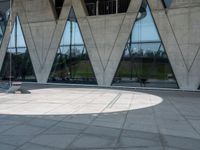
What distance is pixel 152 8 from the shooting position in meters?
22.4

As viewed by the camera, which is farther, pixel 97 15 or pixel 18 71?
pixel 18 71

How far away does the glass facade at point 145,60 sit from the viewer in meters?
22.2

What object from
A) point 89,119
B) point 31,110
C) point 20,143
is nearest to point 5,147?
point 20,143

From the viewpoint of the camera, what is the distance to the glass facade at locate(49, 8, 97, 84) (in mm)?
25125

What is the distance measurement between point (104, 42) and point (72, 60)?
12.0 feet

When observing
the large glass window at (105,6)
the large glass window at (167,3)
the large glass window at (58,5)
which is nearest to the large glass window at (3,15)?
the large glass window at (58,5)

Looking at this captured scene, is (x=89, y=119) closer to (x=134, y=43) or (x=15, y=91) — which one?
(x=15, y=91)

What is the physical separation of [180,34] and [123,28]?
433cm

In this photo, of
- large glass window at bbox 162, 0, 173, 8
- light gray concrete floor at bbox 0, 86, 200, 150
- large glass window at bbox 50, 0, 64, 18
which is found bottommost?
light gray concrete floor at bbox 0, 86, 200, 150

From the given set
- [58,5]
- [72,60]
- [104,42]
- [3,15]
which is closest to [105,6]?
[104,42]

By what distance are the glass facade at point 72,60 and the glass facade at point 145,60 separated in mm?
2877

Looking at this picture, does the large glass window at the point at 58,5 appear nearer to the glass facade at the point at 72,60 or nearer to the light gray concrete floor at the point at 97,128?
the glass facade at the point at 72,60

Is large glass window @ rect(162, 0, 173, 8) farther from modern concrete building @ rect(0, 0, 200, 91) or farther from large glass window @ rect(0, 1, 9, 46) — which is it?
large glass window @ rect(0, 1, 9, 46)

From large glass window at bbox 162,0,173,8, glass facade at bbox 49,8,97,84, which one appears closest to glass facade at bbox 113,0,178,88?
large glass window at bbox 162,0,173,8
